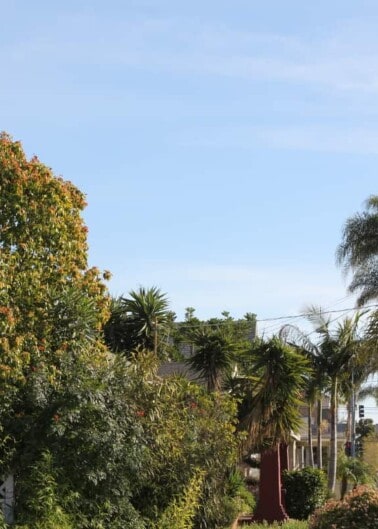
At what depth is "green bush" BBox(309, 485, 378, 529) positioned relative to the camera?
1969cm

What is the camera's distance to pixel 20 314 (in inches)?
810

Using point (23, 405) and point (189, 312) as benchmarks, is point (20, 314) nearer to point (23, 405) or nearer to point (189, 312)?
point (23, 405)

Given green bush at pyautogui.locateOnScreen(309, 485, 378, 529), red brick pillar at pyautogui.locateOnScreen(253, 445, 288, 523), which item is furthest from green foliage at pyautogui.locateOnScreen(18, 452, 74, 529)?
red brick pillar at pyautogui.locateOnScreen(253, 445, 288, 523)

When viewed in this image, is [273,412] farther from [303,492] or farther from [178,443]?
[178,443]

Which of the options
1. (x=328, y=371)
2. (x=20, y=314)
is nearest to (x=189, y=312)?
(x=328, y=371)

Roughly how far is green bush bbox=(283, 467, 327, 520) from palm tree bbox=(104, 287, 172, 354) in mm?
6417

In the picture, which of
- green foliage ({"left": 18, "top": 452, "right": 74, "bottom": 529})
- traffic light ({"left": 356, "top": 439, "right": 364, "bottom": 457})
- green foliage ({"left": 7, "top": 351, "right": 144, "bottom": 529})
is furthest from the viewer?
traffic light ({"left": 356, "top": 439, "right": 364, "bottom": 457})

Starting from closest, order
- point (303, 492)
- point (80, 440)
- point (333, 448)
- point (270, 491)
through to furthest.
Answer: point (80, 440) < point (270, 491) < point (303, 492) < point (333, 448)

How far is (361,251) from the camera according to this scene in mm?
45562

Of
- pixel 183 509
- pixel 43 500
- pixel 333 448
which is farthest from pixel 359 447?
pixel 43 500

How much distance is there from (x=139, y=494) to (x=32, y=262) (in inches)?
220

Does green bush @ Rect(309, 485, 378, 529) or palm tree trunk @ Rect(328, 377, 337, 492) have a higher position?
palm tree trunk @ Rect(328, 377, 337, 492)

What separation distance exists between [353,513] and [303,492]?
16.7 m

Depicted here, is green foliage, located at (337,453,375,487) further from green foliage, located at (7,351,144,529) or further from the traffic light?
the traffic light
